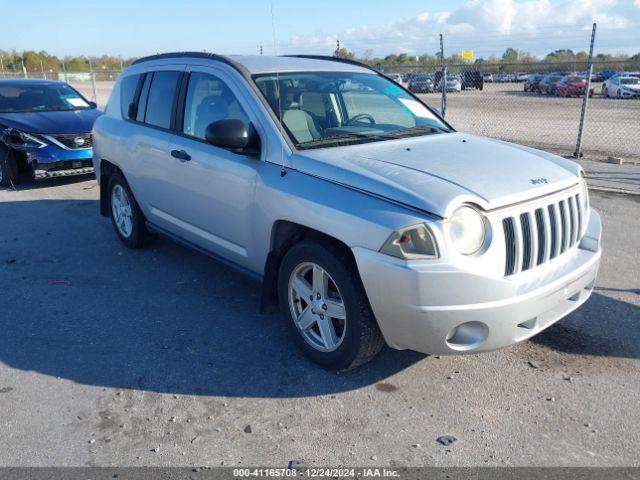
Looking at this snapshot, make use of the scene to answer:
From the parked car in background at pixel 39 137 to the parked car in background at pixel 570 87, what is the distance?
31605 millimetres

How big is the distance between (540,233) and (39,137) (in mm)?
8073

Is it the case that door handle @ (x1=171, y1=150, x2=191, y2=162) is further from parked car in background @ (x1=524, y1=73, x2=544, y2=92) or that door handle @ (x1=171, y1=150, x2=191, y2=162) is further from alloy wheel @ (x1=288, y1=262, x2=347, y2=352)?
parked car in background @ (x1=524, y1=73, x2=544, y2=92)

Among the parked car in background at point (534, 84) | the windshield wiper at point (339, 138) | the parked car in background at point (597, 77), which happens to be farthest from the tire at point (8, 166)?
the parked car in background at point (597, 77)

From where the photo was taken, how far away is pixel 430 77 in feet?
109

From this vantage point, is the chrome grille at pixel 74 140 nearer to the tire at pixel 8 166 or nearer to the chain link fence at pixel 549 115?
the tire at pixel 8 166

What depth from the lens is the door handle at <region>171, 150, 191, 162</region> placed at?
14.7 feet

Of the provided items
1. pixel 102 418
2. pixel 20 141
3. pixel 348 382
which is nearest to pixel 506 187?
pixel 348 382

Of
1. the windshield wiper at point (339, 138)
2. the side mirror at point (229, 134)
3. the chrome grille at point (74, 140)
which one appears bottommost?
the chrome grille at point (74, 140)

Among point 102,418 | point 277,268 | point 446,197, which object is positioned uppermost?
point 446,197

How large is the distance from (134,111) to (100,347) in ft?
8.32

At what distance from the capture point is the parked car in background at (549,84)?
3659 centimetres

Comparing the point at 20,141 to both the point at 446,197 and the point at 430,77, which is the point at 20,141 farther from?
the point at 430,77

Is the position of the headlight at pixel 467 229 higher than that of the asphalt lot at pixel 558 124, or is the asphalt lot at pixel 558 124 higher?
the headlight at pixel 467 229

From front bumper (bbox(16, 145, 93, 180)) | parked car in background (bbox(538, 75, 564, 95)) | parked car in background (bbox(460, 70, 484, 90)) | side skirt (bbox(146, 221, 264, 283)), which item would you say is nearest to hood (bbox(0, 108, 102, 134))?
front bumper (bbox(16, 145, 93, 180))
